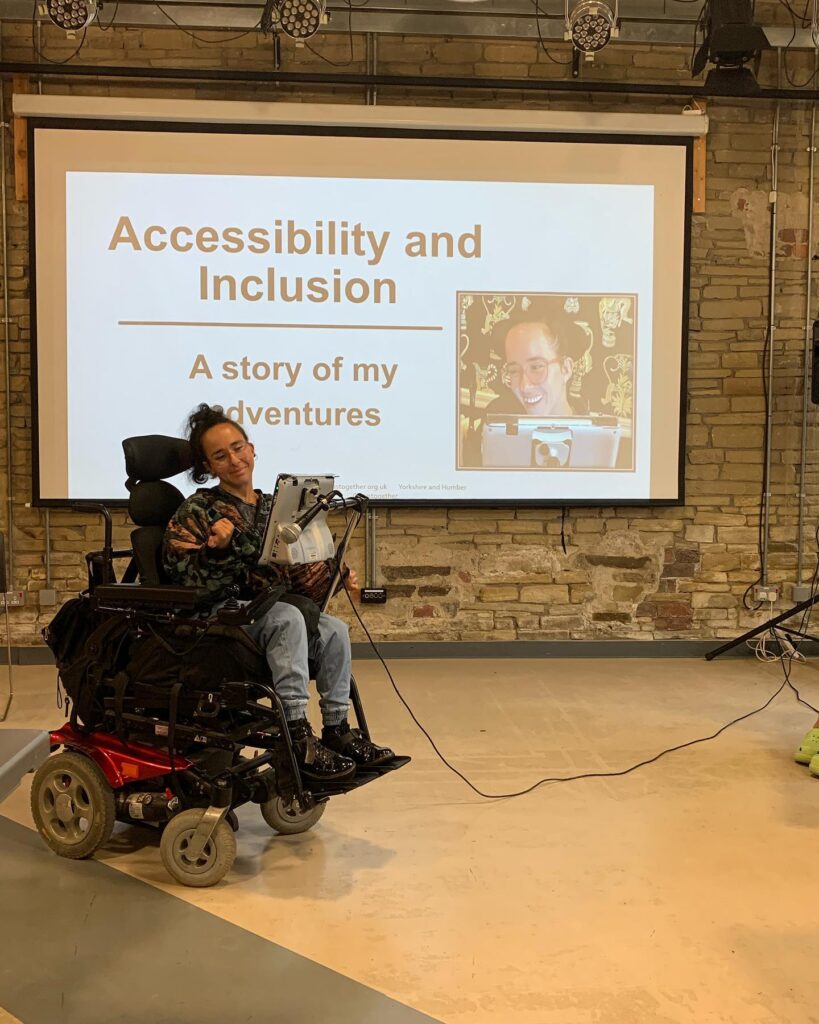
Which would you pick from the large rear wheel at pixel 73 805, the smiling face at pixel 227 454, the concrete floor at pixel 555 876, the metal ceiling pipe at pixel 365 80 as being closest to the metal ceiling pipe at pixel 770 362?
the metal ceiling pipe at pixel 365 80

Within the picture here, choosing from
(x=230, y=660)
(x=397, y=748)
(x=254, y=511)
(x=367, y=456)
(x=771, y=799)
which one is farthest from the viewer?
(x=367, y=456)

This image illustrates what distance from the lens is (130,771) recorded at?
2.63 m

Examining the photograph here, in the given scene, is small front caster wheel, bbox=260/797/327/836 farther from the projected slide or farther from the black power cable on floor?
the projected slide

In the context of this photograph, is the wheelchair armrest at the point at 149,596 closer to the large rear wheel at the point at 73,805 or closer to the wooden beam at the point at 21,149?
the large rear wheel at the point at 73,805

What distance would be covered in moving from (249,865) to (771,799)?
173 centimetres

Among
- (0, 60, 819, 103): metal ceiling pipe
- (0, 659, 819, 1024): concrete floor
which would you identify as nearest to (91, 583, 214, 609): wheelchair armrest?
(0, 659, 819, 1024): concrete floor

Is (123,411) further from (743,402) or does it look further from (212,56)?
(743,402)

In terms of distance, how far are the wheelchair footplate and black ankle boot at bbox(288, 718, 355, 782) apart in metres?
0.02

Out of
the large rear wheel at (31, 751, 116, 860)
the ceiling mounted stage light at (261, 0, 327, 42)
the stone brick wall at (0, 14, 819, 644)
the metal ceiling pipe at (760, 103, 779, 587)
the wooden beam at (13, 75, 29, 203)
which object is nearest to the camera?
the large rear wheel at (31, 751, 116, 860)

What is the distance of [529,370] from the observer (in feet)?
17.0

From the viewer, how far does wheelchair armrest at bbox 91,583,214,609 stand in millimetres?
2547

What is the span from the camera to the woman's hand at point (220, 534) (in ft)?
8.46

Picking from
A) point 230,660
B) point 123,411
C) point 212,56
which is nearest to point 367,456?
point 123,411

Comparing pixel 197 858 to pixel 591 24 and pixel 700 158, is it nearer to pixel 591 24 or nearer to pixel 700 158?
pixel 591 24
